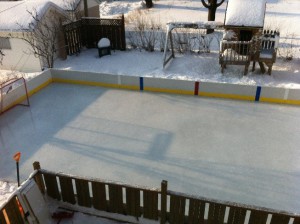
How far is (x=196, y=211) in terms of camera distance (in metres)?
4.01

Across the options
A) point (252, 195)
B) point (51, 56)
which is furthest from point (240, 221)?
point (51, 56)

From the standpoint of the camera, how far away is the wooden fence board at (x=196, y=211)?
3.91 m

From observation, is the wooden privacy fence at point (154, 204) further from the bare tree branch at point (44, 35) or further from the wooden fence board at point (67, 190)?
the bare tree branch at point (44, 35)

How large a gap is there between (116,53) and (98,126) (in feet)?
17.8

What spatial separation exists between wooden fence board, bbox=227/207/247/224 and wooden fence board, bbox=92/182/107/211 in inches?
69.9

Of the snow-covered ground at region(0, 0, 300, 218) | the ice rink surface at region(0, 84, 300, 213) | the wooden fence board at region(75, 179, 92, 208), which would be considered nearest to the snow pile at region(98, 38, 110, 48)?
the snow-covered ground at region(0, 0, 300, 218)

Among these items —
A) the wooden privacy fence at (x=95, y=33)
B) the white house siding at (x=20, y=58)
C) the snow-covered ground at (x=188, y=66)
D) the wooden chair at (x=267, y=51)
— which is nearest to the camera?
the wooden chair at (x=267, y=51)

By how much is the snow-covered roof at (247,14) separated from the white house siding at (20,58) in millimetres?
6699

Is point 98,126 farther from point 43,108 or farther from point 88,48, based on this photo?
point 88,48

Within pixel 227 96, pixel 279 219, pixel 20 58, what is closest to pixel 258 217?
pixel 279 219

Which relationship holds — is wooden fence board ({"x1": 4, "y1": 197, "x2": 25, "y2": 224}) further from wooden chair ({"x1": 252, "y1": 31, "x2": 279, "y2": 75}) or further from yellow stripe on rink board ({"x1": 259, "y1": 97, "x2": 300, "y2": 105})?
wooden chair ({"x1": 252, "y1": 31, "x2": 279, "y2": 75})

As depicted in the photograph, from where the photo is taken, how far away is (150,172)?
5762mm

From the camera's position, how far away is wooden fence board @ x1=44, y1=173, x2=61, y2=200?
14.6ft

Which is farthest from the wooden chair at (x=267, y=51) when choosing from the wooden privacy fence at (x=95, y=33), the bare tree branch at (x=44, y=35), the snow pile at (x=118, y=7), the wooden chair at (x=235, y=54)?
the snow pile at (x=118, y=7)
